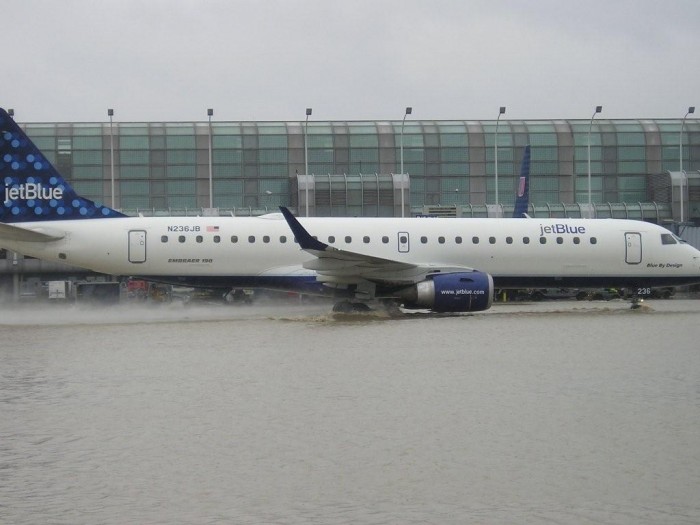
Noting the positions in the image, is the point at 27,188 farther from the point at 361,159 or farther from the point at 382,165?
the point at 382,165

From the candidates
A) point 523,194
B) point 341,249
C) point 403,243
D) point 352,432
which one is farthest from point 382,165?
point 352,432

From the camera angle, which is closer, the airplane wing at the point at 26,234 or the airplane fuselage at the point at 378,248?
the airplane wing at the point at 26,234

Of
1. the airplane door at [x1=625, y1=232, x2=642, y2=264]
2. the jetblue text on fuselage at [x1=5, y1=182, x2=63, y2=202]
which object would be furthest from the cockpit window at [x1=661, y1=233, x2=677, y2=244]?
the jetblue text on fuselage at [x1=5, y1=182, x2=63, y2=202]

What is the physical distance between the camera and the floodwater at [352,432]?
868 cm

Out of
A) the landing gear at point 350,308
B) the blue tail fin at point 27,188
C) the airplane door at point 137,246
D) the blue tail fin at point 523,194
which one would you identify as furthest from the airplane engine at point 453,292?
the blue tail fin at point 523,194

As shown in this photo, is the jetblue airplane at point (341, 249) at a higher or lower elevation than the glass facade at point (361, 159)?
lower

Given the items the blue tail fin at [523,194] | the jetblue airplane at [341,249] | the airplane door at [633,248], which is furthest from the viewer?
the blue tail fin at [523,194]

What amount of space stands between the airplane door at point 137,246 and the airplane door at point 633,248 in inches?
597

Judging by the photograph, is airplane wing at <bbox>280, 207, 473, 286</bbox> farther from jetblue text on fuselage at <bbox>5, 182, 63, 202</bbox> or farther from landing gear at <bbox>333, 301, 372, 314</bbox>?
jetblue text on fuselage at <bbox>5, 182, 63, 202</bbox>

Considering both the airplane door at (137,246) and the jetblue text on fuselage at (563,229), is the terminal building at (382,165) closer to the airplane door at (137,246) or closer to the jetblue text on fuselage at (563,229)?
the jetblue text on fuselage at (563,229)

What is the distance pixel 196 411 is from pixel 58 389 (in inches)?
122

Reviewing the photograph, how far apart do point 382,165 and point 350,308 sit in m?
37.1

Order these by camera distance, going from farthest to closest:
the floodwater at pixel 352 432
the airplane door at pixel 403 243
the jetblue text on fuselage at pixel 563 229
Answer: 1. the jetblue text on fuselage at pixel 563 229
2. the airplane door at pixel 403 243
3. the floodwater at pixel 352 432

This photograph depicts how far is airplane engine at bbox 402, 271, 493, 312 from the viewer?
30312 millimetres
